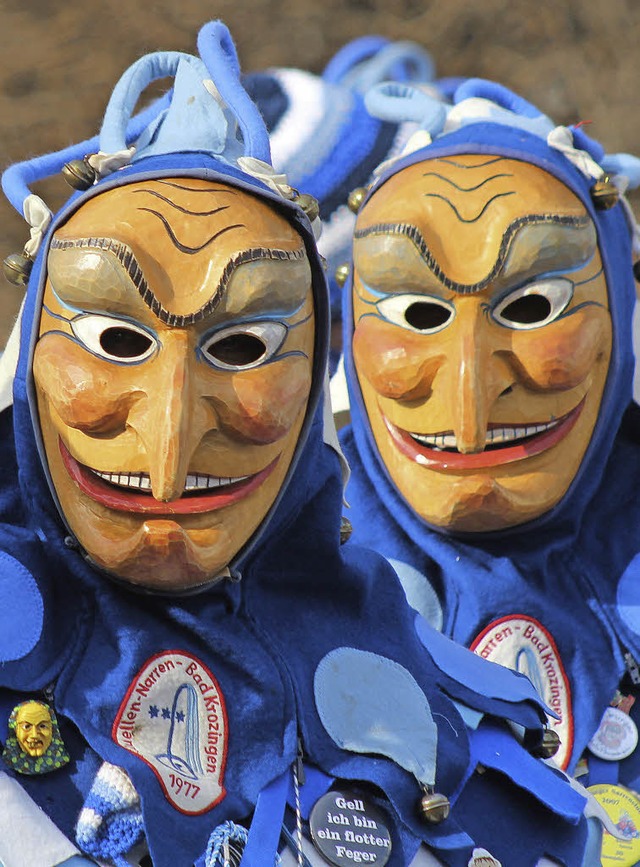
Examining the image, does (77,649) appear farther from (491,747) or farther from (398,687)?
(491,747)

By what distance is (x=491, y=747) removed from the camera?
239 centimetres

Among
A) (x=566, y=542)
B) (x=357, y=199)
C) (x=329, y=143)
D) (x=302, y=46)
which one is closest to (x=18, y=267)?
(x=357, y=199)

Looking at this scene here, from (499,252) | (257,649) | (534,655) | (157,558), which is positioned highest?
(499,252)

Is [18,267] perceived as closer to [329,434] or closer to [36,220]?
[36,220]

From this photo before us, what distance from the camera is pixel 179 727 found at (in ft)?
7.08

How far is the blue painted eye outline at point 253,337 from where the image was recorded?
2.14m

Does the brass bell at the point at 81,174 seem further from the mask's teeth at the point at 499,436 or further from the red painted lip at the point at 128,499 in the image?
the mask's teeth at the point at 499,436

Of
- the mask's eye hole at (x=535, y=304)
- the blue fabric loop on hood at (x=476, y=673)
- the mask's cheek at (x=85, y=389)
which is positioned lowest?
the blue fabric loop on hood at (x=476, y=673)

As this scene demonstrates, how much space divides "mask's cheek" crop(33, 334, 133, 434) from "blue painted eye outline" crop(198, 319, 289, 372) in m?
0.11

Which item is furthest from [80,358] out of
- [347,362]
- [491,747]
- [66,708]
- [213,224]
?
[347,362]

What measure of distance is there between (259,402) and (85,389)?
204 millimetres

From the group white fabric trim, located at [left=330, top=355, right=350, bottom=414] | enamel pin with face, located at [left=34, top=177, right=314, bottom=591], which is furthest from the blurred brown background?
enamel pin with face, located at [left=34, top=177, right=314, bottom=591]

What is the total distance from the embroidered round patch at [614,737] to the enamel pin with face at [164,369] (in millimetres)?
934

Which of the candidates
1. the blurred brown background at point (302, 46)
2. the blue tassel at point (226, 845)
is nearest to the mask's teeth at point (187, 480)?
the blue tassel at point (226, 845)
